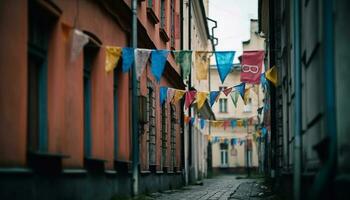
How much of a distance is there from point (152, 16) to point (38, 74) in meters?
10.4

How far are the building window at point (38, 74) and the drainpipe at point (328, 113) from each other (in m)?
3.70

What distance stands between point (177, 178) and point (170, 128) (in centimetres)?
198

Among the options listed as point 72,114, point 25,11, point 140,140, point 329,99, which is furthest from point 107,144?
point 329,99

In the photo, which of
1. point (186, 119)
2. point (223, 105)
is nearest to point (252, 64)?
point (186, 119)

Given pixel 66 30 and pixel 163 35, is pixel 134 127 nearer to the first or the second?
pixel 66 30

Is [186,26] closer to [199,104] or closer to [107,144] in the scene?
[199,104]

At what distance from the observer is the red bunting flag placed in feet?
55.7

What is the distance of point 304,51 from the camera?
38.2 feet

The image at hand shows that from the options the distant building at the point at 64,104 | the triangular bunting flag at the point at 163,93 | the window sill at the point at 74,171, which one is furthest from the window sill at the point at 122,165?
the triangular bunting flag at the point at 163,93

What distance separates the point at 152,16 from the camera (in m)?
20.0

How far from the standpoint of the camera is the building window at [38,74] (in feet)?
31.1

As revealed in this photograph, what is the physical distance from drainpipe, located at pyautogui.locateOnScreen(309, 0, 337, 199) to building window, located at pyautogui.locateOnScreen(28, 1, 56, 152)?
3.70 meters

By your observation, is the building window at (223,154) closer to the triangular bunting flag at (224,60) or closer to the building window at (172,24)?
the building window at (172,24)

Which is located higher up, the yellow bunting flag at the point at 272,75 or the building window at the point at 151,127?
the yellow bunting flag at the point at 272,75
